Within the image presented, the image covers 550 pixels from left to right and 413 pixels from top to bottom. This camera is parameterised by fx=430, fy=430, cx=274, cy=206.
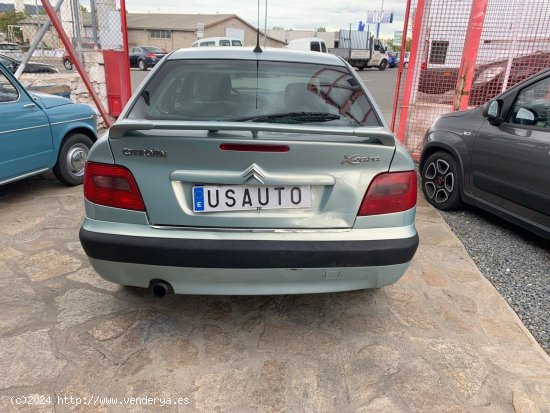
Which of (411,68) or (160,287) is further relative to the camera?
(411,68)

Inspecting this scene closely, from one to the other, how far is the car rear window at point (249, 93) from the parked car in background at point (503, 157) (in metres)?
1.80

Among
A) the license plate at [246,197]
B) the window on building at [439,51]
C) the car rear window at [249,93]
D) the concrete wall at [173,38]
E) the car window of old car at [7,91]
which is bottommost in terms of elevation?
the license plate at [246,197]

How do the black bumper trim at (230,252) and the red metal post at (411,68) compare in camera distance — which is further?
the red metal post at (411,68)

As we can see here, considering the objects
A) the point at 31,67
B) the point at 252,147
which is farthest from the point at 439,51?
the point at 31,67

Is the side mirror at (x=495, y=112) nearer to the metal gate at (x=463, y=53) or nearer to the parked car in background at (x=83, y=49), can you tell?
the metal gate at (x=463, y=53)

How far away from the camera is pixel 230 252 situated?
205 cm

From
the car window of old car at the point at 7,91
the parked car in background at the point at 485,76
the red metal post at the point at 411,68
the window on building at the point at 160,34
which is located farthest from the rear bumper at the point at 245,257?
the window on building at the point at 160,34

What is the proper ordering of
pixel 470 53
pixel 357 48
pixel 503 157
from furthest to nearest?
pixel 357 48, pixel 470 53, pixel 503 157

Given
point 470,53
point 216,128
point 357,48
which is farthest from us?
point 357,48

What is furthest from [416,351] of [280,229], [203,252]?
[203,252]

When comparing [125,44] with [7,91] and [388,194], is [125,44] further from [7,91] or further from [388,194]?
[388,194]

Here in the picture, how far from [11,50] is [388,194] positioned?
9292 mm

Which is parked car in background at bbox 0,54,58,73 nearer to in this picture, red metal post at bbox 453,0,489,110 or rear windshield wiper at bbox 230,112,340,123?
rear windshield wiper at bbox 230,112,340,123

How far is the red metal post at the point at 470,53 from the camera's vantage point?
5.62 metres
